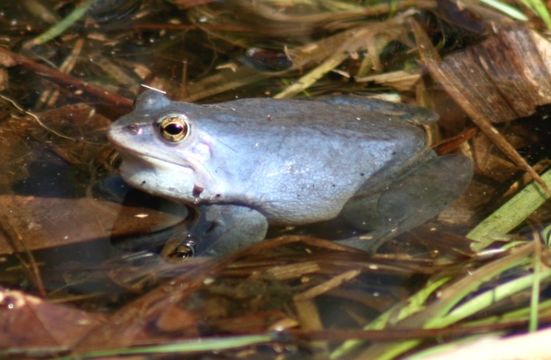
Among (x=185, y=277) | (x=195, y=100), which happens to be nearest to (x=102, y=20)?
(x=195, y=100)

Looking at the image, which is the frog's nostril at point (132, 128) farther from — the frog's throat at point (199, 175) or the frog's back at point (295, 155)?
the frog's back at point (295, 155)

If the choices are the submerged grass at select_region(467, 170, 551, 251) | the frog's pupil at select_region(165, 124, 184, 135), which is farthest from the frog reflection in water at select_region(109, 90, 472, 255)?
the submerged grass at select_region(467, 170, 551, 251)

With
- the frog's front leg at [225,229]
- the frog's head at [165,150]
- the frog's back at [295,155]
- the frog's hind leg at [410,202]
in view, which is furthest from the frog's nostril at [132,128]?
the frog's hind leg at [410,202]

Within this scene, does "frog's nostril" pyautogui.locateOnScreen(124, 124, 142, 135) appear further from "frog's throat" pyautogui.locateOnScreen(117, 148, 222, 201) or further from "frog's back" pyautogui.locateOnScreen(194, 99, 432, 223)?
"frog's back" pyautogui.locateOnScreen(194, 99, 432, 223)

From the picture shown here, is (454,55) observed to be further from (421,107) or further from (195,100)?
(195,100)

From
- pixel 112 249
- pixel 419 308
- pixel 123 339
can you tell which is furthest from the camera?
pixel 112 249

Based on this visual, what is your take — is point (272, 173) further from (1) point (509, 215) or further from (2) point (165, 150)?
(1) point (509, 215)

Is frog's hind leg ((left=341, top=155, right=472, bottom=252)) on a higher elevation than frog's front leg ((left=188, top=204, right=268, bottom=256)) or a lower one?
higher
